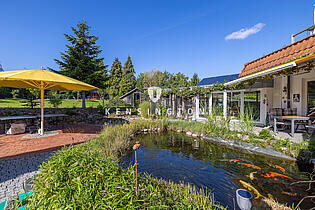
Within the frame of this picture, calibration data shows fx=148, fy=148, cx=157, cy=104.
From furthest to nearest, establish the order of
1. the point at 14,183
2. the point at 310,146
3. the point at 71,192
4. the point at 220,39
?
the point at 220,39, the point at 310,146, the point at 14,183, the point at 71,192

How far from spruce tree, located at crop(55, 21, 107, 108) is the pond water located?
27.7 feet

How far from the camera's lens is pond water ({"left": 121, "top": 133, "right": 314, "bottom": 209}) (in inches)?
111

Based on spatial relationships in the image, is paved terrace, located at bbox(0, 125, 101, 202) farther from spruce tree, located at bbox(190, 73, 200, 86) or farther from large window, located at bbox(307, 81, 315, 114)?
spruce tree, located at bbox(190, 73, 200, 86)

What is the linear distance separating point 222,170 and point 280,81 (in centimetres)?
626

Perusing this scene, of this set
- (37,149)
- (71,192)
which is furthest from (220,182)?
(37,149)

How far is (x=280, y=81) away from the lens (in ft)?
23.7

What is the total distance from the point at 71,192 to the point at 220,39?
13922mm

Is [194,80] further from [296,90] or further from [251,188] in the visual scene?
[251,188]

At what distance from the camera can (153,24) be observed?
1402 centimetres

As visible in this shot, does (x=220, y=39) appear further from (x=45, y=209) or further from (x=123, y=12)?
(x=45, y=209)

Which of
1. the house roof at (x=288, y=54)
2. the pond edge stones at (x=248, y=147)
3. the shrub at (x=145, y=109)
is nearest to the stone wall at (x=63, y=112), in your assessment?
the shrub at (x=145, y=109)

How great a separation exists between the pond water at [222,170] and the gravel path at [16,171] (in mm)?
1909

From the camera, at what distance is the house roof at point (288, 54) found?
3.99 meters

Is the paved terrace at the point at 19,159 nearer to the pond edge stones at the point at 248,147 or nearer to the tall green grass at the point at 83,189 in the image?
the tall green grass at the point at 83,189
